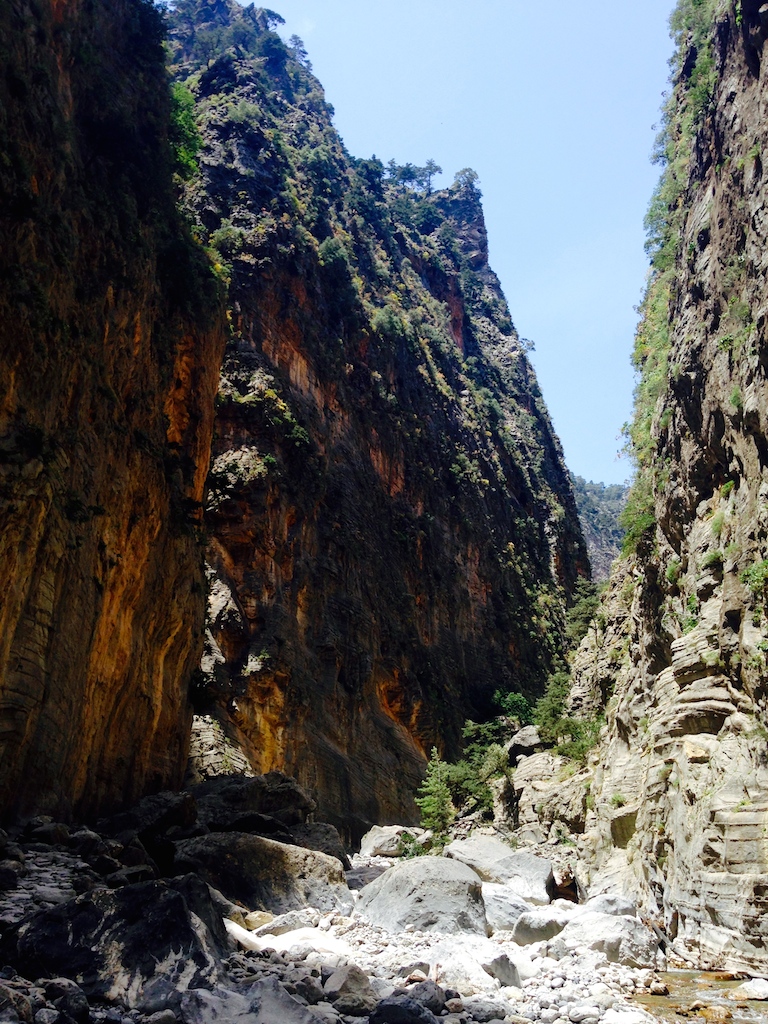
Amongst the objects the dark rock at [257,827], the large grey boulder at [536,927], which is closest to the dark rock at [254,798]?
the dark rock at [257,827]

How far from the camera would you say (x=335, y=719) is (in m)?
35.6

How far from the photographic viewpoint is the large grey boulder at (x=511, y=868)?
17.4 m

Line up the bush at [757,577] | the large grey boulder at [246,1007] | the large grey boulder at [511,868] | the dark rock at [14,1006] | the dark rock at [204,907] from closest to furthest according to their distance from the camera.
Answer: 1. the dark rock at [14,1006]
2. the large grey boulder at [246,1007]
3. the dark rock at [204,907]
4. the bush at [757,577]
5. the large grey boulder at [511,868]

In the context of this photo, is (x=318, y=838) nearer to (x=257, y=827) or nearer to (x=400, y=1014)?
(x=257, y=827)

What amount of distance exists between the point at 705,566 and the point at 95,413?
491 inches

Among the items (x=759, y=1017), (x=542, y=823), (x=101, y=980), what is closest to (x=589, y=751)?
(x=542, y=823)

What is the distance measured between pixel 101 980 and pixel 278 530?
29.8 m

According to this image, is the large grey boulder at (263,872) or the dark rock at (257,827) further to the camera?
→ the dark rock at (257,827)

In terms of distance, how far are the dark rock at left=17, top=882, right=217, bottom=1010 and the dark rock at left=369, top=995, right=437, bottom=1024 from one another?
1.53m

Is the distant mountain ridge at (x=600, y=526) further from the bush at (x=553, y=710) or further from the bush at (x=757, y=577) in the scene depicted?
the bush at (x=757, y=577)

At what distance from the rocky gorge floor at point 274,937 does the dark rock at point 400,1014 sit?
0.01 metres

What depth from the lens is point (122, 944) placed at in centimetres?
716

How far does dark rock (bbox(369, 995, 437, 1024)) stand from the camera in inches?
277

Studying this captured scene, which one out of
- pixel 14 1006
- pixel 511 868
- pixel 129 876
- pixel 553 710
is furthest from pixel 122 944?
pixel 553 710
